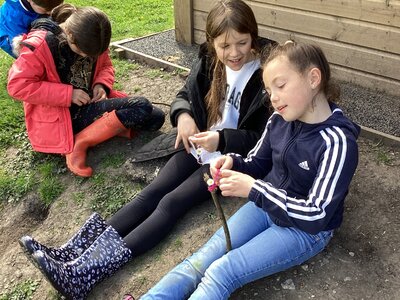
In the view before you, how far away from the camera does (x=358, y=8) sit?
400 cm

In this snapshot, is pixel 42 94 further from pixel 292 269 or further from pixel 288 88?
pixel 292 269

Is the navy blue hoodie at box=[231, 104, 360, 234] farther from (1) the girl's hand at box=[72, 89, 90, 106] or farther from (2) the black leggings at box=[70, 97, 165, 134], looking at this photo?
(1) the girl's hand at box=[72, 89, 90, 106]

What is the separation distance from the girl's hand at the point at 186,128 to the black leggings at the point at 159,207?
0.16 meters

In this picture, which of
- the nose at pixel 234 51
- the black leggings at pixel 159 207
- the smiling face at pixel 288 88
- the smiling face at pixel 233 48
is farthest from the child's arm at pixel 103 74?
the smiling face at pixel 288 88

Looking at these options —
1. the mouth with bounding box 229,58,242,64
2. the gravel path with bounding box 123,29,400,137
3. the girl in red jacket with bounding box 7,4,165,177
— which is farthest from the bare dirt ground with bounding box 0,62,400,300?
the mouth with bounding box 229,58,242,64

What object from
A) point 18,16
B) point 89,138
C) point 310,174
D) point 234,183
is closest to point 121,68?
point 18,16

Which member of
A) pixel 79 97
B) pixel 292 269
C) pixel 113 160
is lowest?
pixel 113 160

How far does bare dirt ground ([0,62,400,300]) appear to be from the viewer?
94.0 inches

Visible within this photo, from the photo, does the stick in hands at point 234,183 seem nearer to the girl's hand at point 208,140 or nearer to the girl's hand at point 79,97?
the girl's hand at point 208,140

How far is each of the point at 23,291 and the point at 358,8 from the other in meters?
3.40

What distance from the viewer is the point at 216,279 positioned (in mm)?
2191

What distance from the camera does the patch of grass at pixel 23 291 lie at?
277 centimetres

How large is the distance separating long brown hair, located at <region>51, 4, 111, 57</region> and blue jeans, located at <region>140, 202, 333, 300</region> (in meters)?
1.61

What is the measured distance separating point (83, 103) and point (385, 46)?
2.55 m
